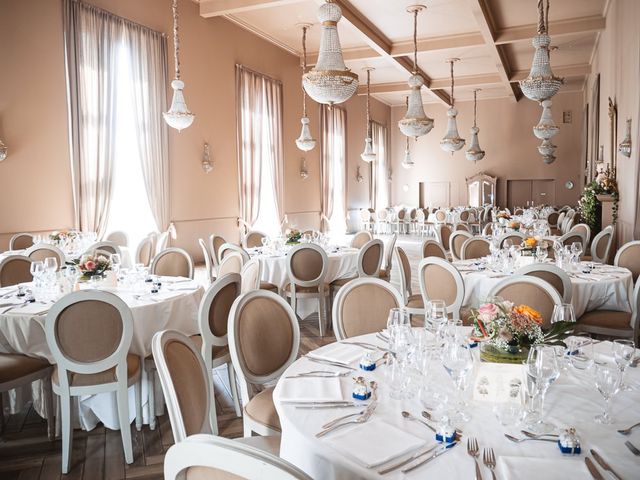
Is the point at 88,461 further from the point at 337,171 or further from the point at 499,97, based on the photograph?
the point at 499,97

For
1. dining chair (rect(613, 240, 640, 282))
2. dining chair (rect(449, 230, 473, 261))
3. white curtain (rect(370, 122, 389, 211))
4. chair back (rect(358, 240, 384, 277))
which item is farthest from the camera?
white curtain (rect(370, 122, 389, 211))

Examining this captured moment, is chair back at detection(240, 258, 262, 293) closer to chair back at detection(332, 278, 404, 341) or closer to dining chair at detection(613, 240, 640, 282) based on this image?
chair back at detection(332, 278, 404, 341)

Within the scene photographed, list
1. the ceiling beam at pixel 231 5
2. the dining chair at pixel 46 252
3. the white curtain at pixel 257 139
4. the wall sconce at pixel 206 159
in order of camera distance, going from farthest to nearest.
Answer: the white curtain at pixel 257 139 → the wall sconce at pixel 206 159 → the ceiling beam at pixel 231 5 → the dining chair at pixel 46 252

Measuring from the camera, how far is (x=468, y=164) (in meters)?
19.9

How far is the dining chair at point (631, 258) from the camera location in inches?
211

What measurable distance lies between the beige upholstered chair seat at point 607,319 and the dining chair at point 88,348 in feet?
12.2

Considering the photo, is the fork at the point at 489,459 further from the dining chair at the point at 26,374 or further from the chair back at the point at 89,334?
the dining chair at the point at 26,374

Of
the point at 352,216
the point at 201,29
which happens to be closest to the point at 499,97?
the point at 352,216

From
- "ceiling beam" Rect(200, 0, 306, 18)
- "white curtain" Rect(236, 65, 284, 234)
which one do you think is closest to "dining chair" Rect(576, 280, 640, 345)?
"ceiling beam" Rect(200, 0, 306, 18)

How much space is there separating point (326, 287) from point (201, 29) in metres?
6.29

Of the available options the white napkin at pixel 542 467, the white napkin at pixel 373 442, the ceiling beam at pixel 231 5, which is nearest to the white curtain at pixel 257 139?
the ceiling beam at pixel 231 5

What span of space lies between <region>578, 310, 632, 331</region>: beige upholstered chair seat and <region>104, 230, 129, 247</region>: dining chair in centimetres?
647

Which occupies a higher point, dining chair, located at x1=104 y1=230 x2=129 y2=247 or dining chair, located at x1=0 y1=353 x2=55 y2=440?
dining chair, located at x1=104 y1=230 x2=129 y2=247

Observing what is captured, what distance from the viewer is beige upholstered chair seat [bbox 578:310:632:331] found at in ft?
13.9
